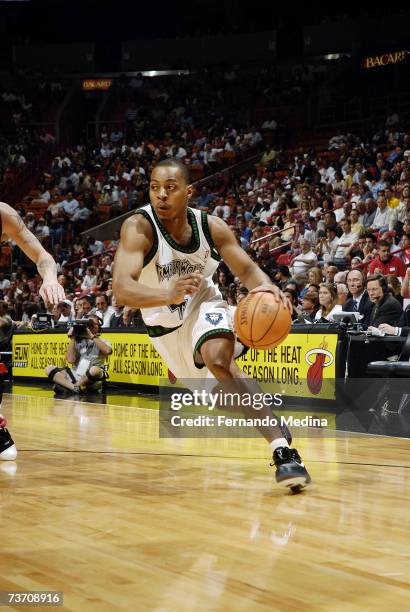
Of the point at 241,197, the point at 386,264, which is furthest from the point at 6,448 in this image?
the point at 241,197

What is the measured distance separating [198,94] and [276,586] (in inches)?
965

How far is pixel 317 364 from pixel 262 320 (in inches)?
183

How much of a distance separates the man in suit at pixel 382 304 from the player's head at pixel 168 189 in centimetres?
423

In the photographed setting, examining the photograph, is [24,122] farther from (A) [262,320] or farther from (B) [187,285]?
(B) [187,285]

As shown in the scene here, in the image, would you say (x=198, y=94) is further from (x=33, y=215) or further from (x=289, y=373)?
(x=289, y=373)

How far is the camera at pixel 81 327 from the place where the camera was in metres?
11.5

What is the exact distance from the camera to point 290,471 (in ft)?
14.5

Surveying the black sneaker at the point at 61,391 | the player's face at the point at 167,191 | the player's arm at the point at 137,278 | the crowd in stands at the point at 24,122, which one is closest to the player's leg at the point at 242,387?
the player's arm at the point at 137,278

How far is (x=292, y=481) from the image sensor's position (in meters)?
4.41

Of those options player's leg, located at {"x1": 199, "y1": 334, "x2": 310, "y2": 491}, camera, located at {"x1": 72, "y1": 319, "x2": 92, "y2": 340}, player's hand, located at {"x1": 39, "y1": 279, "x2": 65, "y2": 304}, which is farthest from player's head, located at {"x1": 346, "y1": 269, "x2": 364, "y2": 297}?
player's hand, located at {"x1": 39, "y1": 279, "x2": 65, "y2": 304}

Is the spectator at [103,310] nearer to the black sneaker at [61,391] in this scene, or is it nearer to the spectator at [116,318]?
the spectator at [116,318]

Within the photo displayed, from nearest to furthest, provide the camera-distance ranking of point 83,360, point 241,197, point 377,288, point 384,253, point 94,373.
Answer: point 377,288
point 384,253
point 94,373
point 83,360
point 241,197

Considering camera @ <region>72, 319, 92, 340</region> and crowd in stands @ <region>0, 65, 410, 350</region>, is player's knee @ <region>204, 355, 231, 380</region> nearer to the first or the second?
crowd in stands @ <region>0, 65, 410, 350</region>

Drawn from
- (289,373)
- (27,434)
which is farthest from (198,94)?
(27,434)
